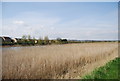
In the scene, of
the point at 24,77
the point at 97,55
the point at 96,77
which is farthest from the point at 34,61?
the point at 97,55

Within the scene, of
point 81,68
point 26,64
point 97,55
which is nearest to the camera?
point 26,64

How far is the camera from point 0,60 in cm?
621

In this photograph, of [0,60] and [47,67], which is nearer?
[0,60]

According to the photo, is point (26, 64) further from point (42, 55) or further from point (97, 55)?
point (97, 55)

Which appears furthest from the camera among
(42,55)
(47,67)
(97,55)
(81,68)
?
(97,55)

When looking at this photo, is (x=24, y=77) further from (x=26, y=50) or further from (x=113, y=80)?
(x=113, y=80)

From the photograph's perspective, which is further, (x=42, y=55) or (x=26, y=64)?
(x=42, y=55)

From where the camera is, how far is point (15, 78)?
607 centimetres

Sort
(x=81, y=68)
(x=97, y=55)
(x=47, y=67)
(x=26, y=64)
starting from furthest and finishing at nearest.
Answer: (x=97, y=55)
(x=81, y=68)
(x=47, y=67)
(x=26, y=64)

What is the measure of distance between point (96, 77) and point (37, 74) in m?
2.07

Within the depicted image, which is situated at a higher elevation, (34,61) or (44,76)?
(34,61)

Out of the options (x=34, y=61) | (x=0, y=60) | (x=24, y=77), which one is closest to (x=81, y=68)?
(x=34, y=61)

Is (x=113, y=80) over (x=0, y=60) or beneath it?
beneath

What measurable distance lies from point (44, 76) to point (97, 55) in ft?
18.0
